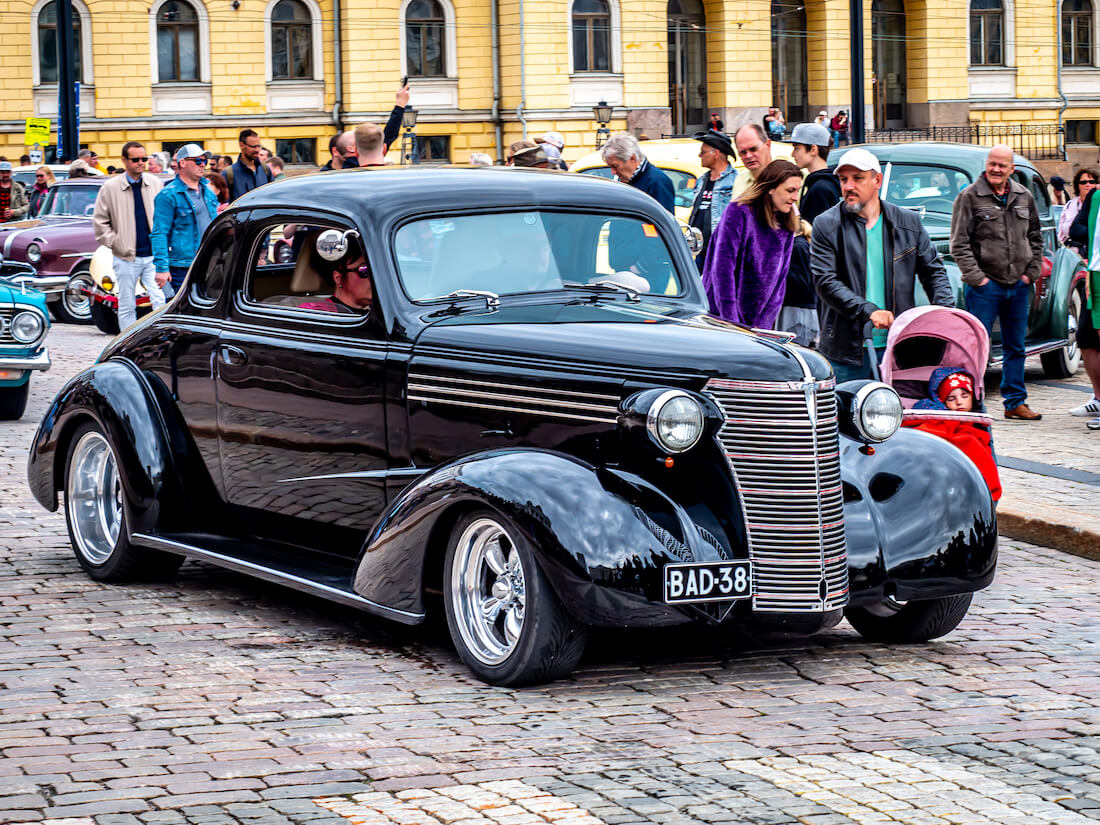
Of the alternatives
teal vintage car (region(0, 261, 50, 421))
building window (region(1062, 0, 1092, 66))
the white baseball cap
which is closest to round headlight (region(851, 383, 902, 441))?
the white baseball cap

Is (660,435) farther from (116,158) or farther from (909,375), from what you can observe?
(116,158)

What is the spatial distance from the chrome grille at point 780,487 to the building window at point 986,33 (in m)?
56.0

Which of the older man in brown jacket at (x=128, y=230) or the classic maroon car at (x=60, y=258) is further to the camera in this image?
the classic maroon car at (x=60, y=258)

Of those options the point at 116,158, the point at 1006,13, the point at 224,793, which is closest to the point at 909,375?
the point at 224,793

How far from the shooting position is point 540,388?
647 cm

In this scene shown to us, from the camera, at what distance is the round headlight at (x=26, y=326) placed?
14.2 metres

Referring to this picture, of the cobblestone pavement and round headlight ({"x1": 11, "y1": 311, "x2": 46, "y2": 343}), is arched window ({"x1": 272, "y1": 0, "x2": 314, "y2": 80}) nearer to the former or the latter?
round headlight ({"x1": 11, "y1": 311, "x2": 46, "y2": 343})

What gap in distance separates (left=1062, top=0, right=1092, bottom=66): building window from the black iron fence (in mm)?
3085

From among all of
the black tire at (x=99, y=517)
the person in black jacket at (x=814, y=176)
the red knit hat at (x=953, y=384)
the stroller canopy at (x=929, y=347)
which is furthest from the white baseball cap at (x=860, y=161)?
the black tire at (x=99, y=517)

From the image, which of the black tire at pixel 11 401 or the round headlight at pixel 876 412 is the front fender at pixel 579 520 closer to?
the round headlight at pixel 876 412

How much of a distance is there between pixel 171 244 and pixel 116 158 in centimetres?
3624

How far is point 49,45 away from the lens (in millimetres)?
50281

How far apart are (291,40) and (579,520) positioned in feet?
160

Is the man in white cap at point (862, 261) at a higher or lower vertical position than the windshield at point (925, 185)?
lower
